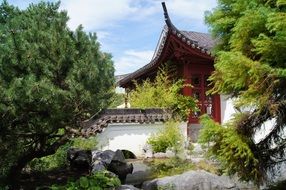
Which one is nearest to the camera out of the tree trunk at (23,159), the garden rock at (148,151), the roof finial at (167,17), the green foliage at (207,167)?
the tree trunk at (23,159)

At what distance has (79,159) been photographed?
902 cm

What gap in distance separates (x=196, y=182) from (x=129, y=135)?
5063 millimetres

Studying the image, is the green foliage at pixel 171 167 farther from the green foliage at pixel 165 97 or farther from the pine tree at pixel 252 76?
the pine tree at pixel 252 76

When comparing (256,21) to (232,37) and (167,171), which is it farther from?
(167,171)

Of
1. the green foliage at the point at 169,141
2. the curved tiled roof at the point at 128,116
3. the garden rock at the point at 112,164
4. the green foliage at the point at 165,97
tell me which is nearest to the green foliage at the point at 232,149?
the garden rock at the point at 112,164

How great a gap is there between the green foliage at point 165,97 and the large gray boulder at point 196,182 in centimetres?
493

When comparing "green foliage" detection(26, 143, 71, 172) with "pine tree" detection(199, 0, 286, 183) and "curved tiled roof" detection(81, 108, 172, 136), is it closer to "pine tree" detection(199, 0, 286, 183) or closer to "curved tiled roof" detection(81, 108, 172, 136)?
"curved tiled roof" detection(81, 108, 172, 136)

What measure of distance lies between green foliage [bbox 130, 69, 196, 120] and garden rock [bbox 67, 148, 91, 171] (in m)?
4.11

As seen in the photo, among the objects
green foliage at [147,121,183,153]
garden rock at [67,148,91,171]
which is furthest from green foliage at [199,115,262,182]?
green foliage at [147,121,183,153]

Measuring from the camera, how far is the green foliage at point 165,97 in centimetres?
1266

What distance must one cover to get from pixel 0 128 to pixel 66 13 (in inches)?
75.5

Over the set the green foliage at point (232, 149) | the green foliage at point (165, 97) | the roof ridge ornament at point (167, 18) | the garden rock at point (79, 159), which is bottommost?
Answer: the garden rock at point (79, 159)

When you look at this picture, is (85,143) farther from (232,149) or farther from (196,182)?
(232,149)

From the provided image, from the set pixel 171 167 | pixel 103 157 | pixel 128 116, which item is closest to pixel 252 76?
pixel 103 157
